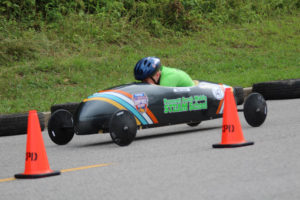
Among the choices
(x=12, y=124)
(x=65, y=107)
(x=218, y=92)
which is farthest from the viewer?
(x=65, y=107)

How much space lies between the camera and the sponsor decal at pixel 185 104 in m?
8.69

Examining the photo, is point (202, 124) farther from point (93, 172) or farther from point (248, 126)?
point (93, 172)

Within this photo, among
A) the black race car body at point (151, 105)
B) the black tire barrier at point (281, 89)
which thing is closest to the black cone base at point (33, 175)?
the black race car body at point (151, 105)

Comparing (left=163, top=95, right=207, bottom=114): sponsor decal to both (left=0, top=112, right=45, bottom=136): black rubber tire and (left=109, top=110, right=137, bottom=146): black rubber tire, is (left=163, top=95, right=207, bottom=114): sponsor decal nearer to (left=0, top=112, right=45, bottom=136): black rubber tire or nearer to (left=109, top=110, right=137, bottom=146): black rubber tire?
(left=109, top=110, right=137, bottom=146): black rubber tire

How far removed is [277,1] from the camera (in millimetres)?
23891

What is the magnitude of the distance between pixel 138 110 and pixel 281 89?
19.4 feet

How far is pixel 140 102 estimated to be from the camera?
27.6 ft

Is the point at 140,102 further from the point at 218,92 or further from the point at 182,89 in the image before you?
the point at 218,92

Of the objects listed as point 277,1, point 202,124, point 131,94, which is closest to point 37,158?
point 131,94

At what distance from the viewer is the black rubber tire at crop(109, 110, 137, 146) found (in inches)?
303

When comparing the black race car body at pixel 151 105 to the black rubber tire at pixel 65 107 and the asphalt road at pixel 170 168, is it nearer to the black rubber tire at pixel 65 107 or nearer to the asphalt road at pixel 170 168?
the asphalt road at pixel 170 168

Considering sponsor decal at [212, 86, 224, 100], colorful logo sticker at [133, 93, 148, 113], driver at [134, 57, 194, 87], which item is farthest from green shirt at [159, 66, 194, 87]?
colorful logo sticker at [133, 93, 148, 113]

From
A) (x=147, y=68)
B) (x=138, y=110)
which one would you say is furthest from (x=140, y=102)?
(x=147, y=68)

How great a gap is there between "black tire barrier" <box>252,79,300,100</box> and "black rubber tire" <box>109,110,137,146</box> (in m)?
6.38
